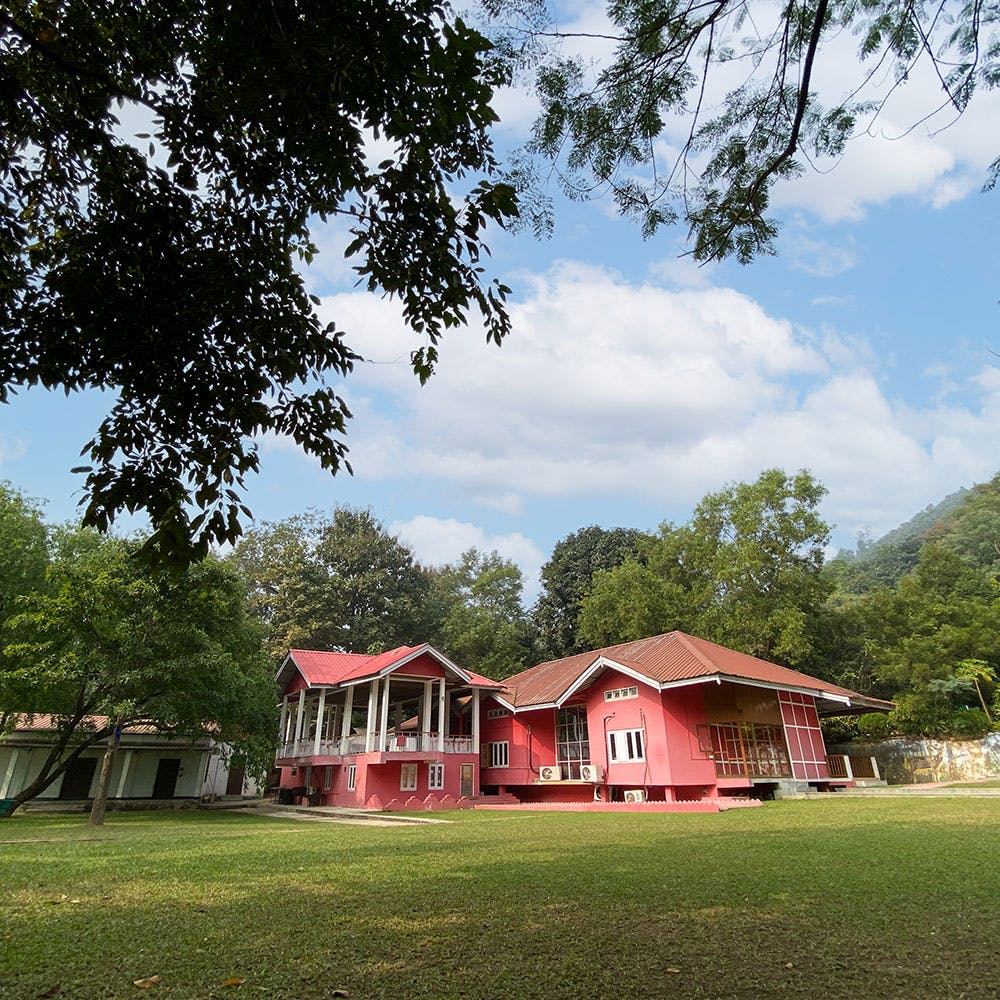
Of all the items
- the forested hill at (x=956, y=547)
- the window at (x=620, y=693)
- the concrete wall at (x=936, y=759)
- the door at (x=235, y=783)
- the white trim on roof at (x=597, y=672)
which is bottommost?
the door at (x=235, y=783)

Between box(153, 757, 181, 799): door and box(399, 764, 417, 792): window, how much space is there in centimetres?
1082

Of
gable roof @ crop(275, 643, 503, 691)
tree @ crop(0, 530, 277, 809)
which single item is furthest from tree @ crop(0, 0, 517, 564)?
gable roof @ crop(275, 643, 503, 691)

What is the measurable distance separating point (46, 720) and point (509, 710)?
57.0 ft

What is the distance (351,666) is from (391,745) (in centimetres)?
523

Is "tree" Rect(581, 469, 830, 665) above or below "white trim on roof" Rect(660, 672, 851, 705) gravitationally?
above

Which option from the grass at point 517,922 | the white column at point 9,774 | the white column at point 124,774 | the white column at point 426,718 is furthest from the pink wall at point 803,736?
the white column at point 9,774

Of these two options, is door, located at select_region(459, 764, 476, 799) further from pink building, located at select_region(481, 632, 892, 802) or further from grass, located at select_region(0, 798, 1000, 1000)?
grass, located at select_region(0, 798, 1000, 1000)

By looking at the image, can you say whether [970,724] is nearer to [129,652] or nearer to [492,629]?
[492,629]

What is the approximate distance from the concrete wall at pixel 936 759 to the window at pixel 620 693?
13.0 m

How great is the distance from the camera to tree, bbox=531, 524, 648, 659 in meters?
37.7

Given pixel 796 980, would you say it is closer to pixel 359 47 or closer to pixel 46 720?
pixel 359 47

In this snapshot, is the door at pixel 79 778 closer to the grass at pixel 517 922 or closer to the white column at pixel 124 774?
the white column at pixel 124 774

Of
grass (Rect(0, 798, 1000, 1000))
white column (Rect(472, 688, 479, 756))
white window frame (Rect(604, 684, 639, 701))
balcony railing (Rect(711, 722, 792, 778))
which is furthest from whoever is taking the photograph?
white column (Rect(472, 688, 479, 756))

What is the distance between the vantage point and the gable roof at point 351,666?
22328 millimetres
